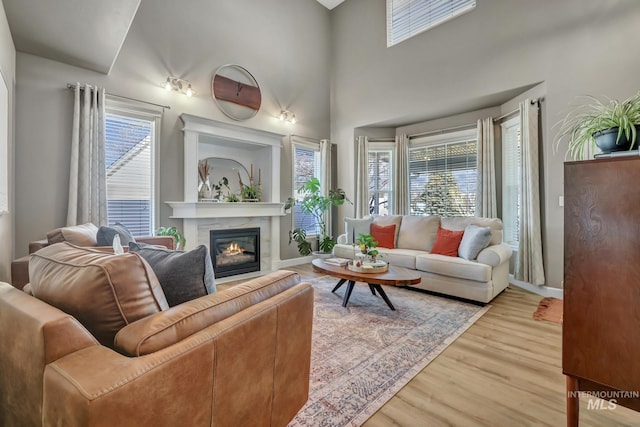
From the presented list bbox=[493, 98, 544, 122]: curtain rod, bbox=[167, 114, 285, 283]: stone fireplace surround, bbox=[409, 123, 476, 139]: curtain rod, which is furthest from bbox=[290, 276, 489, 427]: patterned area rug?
bbox=[409, 123, 476, 139]: curtain rod

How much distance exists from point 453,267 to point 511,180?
190 centimetres

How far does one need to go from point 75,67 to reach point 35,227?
181 centimetres

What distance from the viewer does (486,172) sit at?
445 cm

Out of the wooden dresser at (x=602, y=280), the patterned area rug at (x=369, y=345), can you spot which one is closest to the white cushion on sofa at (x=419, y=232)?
the patterned area rug at (x=369, y=345)

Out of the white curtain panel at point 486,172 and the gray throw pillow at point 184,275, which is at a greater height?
the white curtain panel at point 486,172

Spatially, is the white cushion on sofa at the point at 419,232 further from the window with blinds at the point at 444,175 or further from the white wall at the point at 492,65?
the white wall at the point at 492,65

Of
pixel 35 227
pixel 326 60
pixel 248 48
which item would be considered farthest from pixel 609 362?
pixel 326 60

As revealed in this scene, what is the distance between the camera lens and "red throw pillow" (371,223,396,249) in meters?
4.50

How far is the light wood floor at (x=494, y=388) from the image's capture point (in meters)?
1.56

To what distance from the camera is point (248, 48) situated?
494 cm

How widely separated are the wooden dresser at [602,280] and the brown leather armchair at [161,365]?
121 cm

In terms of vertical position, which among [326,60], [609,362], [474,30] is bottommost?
[609,362]

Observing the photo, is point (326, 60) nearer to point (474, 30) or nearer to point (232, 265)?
point (474, 30)

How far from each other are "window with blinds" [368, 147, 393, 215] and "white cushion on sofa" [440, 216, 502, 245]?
160cm
